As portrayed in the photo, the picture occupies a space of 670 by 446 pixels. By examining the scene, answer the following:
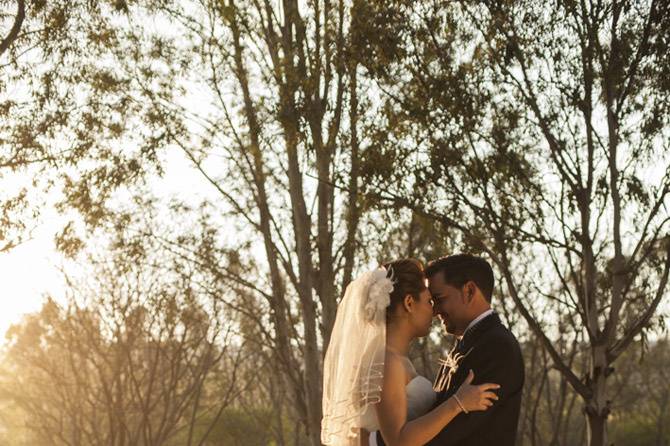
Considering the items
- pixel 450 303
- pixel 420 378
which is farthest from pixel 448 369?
pixel 450 303

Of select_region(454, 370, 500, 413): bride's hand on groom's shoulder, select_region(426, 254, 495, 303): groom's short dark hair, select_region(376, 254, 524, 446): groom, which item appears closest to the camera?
select_region(454, 370, 500, 413): bride's hand on groom's shoulder

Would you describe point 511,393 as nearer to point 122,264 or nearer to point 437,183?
point 437,183

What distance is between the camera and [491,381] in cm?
506

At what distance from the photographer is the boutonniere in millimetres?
5250

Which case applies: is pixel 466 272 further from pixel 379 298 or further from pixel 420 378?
pixel 420 378

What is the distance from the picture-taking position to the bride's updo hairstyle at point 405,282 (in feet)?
17.8

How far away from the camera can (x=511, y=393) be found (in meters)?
Result: 5.11

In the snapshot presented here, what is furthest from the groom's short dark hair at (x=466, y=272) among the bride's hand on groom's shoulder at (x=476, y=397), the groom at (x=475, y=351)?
the bride's hand on groom's shoulder at (x=476, y=397)

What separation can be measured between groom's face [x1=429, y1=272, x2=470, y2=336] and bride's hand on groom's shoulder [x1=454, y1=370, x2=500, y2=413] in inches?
14.2

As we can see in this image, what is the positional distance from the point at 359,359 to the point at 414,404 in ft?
1.20

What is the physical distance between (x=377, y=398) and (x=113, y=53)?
15766mm

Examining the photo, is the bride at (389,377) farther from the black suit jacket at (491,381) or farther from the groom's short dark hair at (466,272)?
the groom's short dark hair at (466,272)


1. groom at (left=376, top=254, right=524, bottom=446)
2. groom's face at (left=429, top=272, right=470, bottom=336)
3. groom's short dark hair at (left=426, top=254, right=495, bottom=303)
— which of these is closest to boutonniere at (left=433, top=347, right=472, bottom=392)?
groom at (left=376, top=254, right=524, bottom=446)

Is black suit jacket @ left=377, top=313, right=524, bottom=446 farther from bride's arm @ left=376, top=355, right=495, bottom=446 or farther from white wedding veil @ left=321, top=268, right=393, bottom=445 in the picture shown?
white wedding veil @ left=321, top=268, right=393, bottom=445
